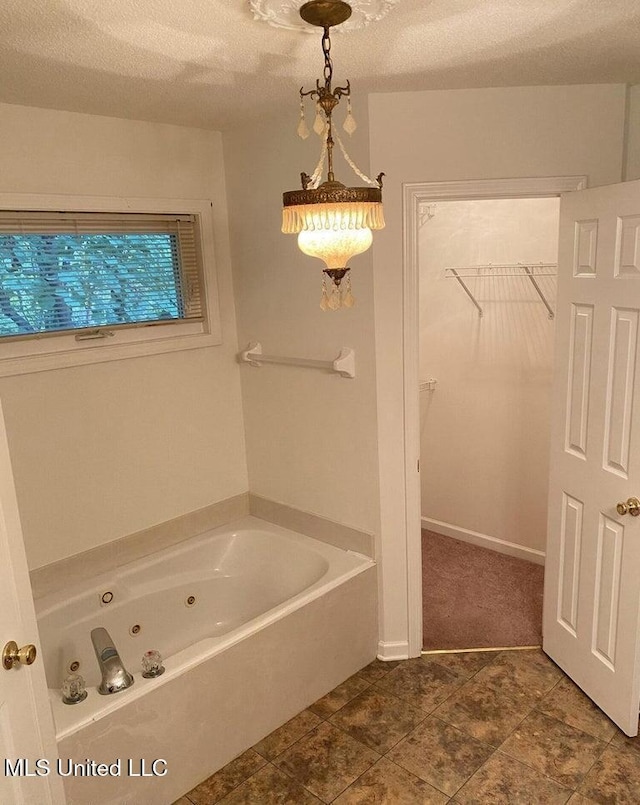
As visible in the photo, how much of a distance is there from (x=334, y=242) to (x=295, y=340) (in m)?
1.43

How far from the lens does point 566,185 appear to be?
2475 millimetres

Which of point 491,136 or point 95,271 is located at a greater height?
point 491,136

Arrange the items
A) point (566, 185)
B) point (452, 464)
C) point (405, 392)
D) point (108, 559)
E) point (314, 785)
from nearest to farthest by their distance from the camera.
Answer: point (314, 785) → point (566, 185) → point (405, 392) → point (108, 559) → point (452, 464)

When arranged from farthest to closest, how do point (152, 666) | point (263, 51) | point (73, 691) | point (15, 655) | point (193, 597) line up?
point (193, 597) → point (152, 666) → point (73, 691) → point (263, 51) → point (15, 655)

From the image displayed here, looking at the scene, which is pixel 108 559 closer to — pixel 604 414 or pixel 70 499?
pixel 70 499

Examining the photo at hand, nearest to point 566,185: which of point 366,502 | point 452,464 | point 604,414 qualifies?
point 604,414

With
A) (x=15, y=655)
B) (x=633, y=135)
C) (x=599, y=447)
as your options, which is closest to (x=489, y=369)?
(x=599, y=447)

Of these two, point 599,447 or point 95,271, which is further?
point 95,271

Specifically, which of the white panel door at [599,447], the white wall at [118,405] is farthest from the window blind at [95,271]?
the white panel door at [599,447]

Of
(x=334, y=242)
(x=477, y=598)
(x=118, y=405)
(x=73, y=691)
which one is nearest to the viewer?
(x=334, y=242)

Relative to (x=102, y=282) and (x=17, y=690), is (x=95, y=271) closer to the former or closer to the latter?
(x=102, y=282)

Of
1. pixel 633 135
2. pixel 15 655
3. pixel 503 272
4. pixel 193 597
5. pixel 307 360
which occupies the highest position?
pixel 633 135

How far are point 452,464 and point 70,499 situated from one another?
227 centimetres

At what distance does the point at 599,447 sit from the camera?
7.84 ft
